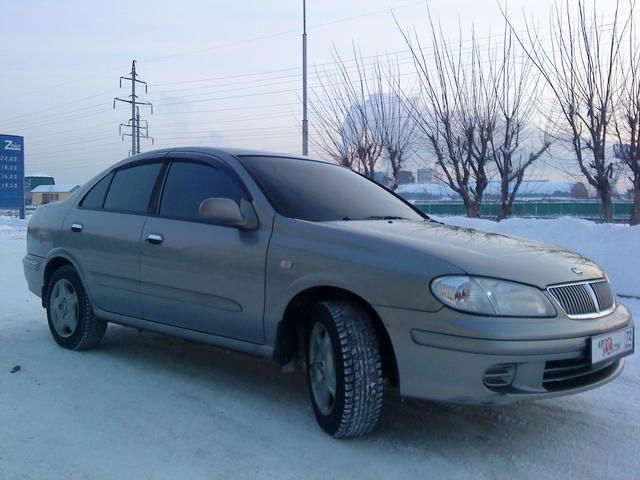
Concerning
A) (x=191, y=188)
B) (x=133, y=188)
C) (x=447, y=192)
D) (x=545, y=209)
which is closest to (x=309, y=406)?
(x=191, y=188)

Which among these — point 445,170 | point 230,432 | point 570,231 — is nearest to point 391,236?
point 230,432

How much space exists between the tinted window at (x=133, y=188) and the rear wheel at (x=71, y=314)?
27.5 inches

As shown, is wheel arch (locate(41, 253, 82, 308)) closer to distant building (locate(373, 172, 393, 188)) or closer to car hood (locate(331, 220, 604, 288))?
car hood (locate(331, 220, 604, 288))

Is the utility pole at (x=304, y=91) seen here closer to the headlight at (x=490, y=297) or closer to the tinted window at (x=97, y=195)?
the tinted window at (x=97, y=195)

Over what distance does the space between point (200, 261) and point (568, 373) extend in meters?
2.21

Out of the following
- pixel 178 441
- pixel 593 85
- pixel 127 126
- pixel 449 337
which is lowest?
pixel 178 441

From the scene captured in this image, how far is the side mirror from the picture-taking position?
13.0 feet

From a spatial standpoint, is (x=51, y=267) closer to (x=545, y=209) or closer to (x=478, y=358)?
(x=478, y=358)

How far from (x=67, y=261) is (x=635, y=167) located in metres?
10.3

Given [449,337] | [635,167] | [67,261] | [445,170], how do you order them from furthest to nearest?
[445,170] → [635,167] → [67,261] → [449,337]

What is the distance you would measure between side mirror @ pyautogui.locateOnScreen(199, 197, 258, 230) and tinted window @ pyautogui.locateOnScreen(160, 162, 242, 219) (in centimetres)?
27

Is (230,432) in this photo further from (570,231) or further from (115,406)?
(570,231)

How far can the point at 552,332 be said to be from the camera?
3.18m

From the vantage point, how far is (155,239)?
4559mm
